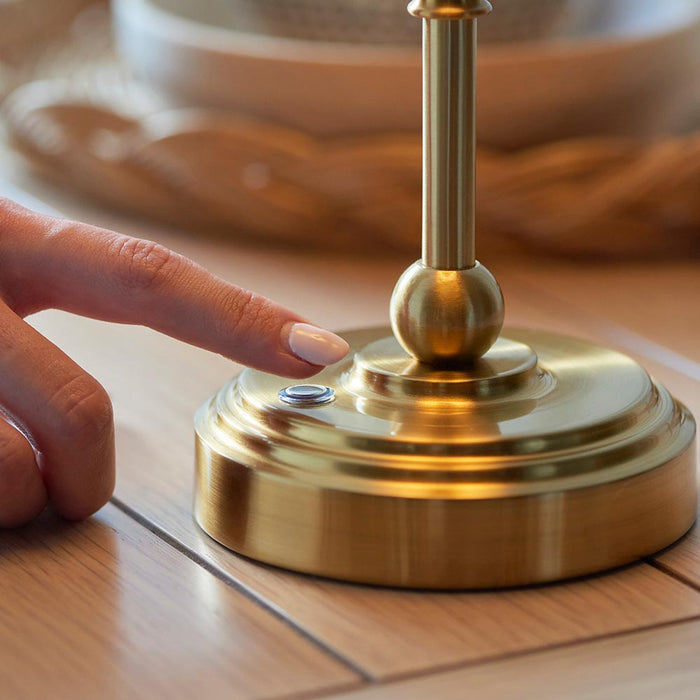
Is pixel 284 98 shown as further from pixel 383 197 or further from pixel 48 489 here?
pixel 48 489

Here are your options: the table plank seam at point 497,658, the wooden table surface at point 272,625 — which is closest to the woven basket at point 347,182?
the wooden table surface at point 272,625

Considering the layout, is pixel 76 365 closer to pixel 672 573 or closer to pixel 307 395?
pixel 307 395

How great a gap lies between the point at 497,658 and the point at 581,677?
26 mm

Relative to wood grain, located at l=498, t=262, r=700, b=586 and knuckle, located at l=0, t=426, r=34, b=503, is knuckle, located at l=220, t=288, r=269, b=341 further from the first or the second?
wood grain, located at l=498, t=262, r=700, b=586

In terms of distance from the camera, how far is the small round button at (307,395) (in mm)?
456

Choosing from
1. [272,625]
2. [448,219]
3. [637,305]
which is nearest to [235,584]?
[272,625]

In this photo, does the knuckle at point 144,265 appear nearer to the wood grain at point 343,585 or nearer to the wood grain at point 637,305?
the wood grain at point 343,585

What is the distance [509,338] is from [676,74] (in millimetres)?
477

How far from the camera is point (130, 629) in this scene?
40 cm

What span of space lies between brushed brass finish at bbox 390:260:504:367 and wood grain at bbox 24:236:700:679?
90 mm

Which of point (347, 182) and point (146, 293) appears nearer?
point (146, 293)

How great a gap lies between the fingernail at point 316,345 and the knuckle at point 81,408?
7 cm

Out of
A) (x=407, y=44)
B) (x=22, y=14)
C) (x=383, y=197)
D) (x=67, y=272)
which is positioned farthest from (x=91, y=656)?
(x=22, y=14)

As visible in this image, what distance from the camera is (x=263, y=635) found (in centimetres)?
39
